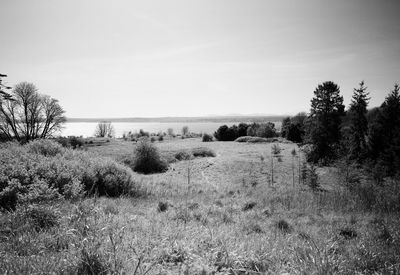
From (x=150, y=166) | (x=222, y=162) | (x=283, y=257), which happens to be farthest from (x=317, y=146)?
(x=283, y=257)

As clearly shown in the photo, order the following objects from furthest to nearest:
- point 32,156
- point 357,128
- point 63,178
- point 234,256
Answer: point 357,128 < point 32,156 < point 63,178 < point 234,256

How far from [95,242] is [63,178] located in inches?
247

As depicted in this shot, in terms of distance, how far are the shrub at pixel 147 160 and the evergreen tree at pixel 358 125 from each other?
29.0 m

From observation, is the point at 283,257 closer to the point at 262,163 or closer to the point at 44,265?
the point at 44,265

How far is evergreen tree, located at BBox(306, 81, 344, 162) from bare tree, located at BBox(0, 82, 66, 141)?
42.7 metres

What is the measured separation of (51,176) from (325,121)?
121ft

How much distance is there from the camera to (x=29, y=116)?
3269cm

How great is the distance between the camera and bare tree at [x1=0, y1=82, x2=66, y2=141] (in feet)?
101

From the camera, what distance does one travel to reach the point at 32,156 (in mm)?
8852

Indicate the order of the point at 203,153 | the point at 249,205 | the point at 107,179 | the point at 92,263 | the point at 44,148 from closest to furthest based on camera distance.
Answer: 1. the point at 92,263
2. the point at 249,205
3. the point at 107,179
4. the point at 44,148
5. the point at 203,153

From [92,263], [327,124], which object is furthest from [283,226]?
[327,124]

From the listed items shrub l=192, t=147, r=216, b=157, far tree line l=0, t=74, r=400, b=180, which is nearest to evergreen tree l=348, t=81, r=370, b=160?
far tree line l=0, t=74, r=400, b=180

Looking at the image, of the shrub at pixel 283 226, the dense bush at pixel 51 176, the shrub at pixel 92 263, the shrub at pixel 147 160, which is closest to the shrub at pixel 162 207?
the dense bush at pixel 51 176

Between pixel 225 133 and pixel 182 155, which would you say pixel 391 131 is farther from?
pixel 225 133
